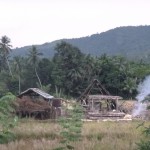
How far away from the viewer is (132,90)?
225 feet

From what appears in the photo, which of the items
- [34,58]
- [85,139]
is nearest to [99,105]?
[34,58]

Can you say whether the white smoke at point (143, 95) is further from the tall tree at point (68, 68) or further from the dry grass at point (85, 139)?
the tall tree at point (68, 68)

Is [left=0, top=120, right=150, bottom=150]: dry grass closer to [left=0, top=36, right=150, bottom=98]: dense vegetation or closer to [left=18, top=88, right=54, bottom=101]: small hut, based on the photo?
[left=18, top=88, right=54, bottom=101]: small hut

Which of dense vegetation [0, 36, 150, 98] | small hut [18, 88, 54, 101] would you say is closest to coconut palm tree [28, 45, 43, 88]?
dense vegetation [0, 36, 150, 98]

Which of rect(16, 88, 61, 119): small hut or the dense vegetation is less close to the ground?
the dense vegetation

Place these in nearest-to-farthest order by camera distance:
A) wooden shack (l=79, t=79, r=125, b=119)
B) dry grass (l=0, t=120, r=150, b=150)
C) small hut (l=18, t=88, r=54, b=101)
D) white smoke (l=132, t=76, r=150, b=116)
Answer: white smoke (l=132, t=76, r=150, b=116), dry grass (l=0, t=120, r=150, b=150), wooden shack (l=79, t=79, r=125, b=119), small hut (l=18, t=88, r=54, b=101)

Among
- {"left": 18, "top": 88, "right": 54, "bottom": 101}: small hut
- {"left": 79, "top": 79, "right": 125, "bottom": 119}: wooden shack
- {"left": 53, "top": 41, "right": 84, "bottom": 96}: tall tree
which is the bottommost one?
{"left": 79, "top": 79, "right": 125, "bottom": 119}: wooden shack

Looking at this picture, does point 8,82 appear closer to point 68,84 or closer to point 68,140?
point 68,84

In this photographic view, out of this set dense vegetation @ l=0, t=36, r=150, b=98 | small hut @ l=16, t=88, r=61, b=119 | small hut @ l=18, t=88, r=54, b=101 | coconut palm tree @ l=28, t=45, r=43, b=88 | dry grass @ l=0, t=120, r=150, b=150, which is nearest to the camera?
dry grass @ l=0, t=120, r=150, b=150

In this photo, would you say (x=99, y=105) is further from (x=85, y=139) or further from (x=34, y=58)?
(x=85, y=139)

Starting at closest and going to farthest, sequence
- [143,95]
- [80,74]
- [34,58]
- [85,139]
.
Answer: [143,95], [85,139], [80,74], [34,58]

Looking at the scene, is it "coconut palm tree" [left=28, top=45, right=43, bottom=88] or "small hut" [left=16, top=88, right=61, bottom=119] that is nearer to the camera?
"small hut" [left=16, top=88, right=61, bottom=119]

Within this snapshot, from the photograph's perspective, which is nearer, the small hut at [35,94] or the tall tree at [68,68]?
the small hut at [35,94]

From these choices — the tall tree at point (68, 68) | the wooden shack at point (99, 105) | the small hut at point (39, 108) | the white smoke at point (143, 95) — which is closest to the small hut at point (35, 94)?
the small hut at point (39, 108)
